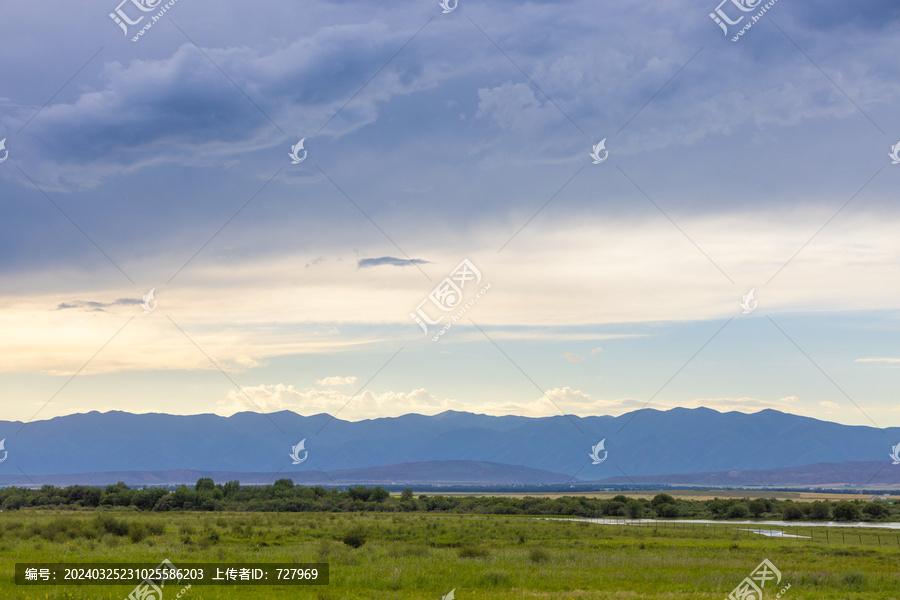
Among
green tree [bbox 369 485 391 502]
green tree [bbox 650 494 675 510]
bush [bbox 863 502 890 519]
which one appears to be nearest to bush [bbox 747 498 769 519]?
green tree [bbox 650 494 675 510]

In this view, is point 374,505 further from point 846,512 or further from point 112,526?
point 846,512

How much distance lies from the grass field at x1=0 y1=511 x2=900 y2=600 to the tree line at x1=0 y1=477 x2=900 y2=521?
43070 millimetres

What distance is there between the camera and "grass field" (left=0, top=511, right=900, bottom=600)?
2494 cm

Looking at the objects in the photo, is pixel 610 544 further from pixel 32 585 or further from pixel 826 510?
pixel 826 510

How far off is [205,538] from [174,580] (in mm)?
16161

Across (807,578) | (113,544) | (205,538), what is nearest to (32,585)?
(113,544)

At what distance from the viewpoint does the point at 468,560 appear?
34.2m

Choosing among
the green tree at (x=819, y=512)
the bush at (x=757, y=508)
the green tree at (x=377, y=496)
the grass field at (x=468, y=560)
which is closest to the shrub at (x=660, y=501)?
the bush at (x=757, y=508)

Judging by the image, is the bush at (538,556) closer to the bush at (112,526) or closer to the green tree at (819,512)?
the bush at (112,526)

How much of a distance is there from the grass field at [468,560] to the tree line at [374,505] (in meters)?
43.1

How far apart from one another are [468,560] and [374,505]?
227 feet

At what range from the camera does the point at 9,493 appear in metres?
110

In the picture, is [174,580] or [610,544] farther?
[610,544]

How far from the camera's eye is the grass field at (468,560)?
24.9 meters
